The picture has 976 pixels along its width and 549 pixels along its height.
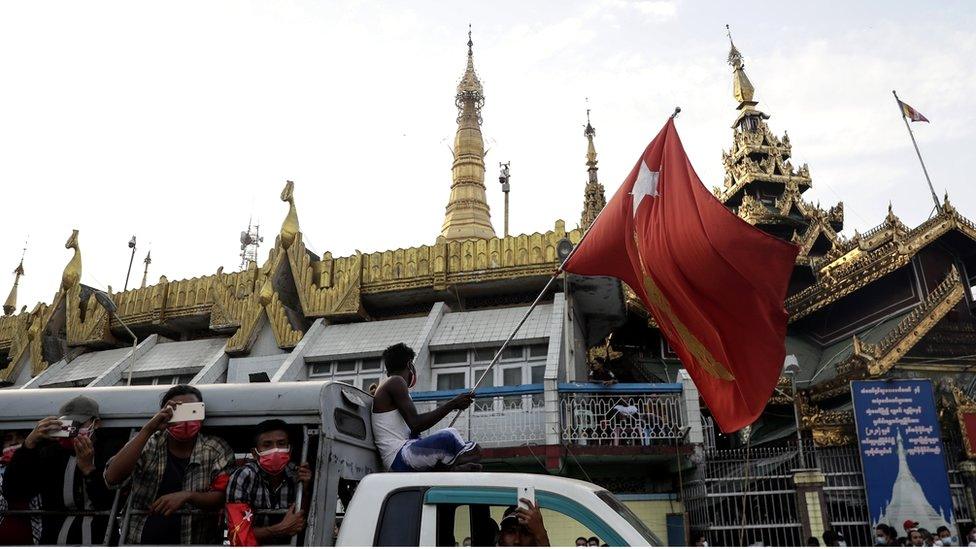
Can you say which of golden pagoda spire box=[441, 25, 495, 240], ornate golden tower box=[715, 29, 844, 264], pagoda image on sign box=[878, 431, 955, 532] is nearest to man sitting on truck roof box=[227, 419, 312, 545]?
pagoda image on sign box=[878, 431, 955, 532]

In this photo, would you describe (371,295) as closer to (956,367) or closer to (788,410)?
(788,410)

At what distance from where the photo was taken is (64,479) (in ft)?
13.7

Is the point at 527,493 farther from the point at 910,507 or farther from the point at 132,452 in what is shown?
the point at 910,507

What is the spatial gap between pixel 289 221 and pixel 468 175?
30.6ft

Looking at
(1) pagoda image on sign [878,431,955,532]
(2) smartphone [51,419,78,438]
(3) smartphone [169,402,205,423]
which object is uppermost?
(3) smartphone [169,402,205,423]

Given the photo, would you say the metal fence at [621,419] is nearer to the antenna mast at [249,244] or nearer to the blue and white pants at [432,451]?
the blue and white pants at [432,451]

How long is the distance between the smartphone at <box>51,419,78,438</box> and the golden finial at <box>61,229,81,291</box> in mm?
21599

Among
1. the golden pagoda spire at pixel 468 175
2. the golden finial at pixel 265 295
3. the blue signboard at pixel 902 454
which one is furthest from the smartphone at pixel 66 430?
the golden pagoda spire at pixel 468 175

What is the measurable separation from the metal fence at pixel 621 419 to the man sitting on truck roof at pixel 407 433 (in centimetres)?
764

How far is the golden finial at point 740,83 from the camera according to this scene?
1320 inches

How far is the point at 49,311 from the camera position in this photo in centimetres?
2234

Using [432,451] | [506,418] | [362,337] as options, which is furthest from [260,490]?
[362,337]

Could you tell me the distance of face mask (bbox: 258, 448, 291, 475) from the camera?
4.02m

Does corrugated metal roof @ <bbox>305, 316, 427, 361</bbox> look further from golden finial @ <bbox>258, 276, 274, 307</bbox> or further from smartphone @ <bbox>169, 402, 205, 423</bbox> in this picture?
smartphone @ <bbox>169, 402, 205, 423</bbox>
